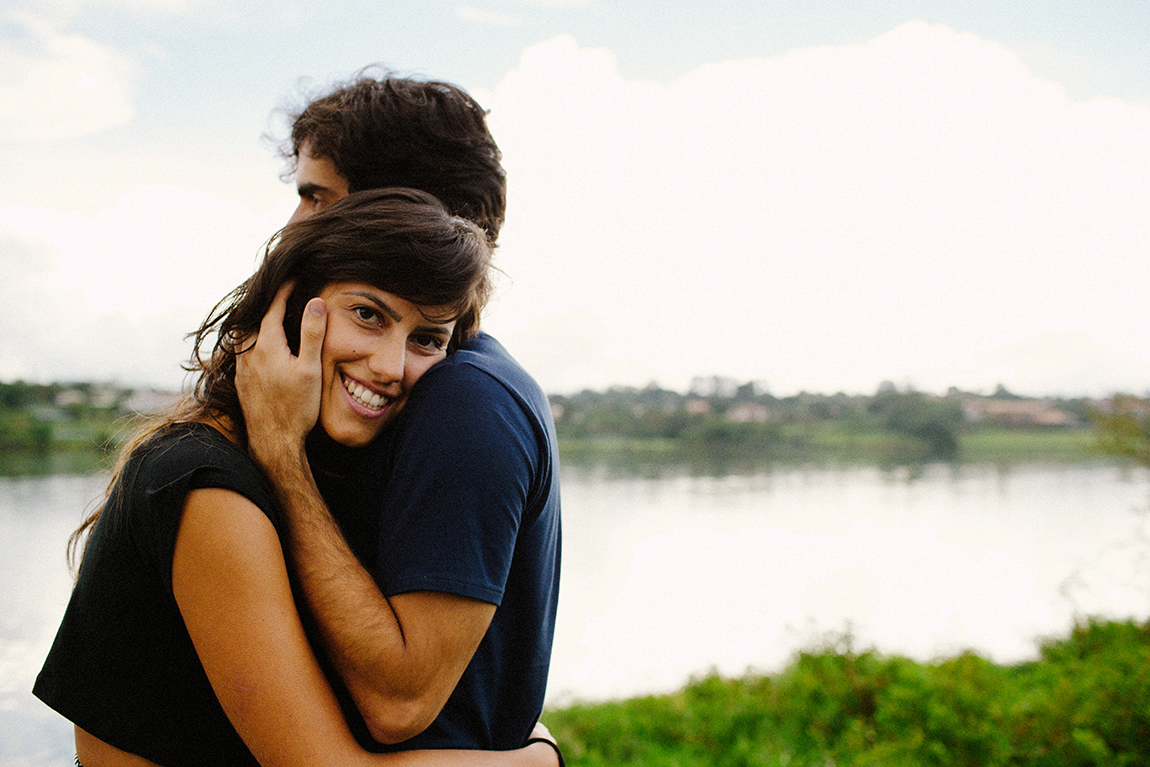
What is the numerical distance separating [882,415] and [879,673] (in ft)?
43.3

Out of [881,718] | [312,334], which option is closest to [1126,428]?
[881,718]

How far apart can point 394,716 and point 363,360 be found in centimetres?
60

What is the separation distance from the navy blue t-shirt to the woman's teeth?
2.5 inches

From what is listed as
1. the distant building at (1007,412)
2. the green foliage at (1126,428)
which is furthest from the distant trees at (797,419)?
the green foliage at (1126,428)

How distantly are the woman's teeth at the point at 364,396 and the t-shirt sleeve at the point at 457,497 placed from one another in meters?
0.14

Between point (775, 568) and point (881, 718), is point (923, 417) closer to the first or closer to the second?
point (775, 568)

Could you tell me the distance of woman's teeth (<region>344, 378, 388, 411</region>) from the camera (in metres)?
1.39

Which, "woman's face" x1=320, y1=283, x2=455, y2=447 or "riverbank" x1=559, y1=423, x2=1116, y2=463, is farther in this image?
"riverbank" x1=559, y1=423, x2=1116, y2=463

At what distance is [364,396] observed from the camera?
1.39 m

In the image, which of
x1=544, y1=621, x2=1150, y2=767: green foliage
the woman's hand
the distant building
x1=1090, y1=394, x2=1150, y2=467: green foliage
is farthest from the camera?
the distant building

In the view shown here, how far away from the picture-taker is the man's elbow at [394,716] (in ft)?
3.94

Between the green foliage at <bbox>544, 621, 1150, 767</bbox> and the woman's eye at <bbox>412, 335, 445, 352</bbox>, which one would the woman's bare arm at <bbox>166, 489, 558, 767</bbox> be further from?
the green foliage at <bbox>544, 621, 1150, 767</bbox>

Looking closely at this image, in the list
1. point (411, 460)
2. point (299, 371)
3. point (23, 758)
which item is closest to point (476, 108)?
point (299, 371)

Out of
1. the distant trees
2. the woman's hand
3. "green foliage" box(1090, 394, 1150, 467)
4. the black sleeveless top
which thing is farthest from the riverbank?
the black sleeveless top
